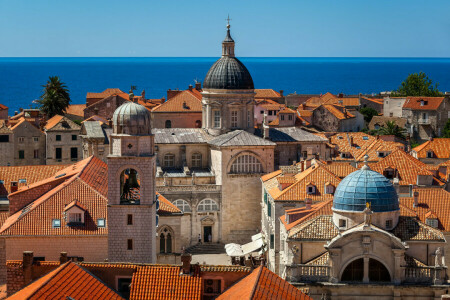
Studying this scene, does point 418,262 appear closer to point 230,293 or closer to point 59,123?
point 230,293

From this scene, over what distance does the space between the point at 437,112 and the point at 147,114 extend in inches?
3162

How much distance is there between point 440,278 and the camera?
4216cm

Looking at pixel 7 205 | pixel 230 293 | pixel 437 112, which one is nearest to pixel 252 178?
pixel 7 205

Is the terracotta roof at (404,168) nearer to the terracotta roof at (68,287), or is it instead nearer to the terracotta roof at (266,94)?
the terracotta roof at (68,287)

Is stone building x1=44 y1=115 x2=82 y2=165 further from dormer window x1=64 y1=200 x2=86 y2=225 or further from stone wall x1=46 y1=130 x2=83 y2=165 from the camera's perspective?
dormer window x1=64 y1=200 x2=86 y2=225

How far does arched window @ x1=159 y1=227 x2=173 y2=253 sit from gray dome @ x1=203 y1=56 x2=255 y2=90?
19268 mm

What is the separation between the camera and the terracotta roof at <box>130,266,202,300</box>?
115 ft

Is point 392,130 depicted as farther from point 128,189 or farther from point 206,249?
point 128,189

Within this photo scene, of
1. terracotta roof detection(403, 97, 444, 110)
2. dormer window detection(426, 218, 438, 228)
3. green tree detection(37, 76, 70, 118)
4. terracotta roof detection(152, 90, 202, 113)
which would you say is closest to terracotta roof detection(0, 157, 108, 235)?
dormer window detection(426, 218, 438, 228)

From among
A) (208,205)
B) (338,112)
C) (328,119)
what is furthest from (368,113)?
(208,205)

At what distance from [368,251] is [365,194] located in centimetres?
299

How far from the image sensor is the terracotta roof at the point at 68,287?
3225 cm

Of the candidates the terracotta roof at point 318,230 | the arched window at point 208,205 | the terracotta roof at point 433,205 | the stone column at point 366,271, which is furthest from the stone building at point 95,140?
the stone column at point 366,271

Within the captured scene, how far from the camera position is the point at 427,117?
118688 mm
